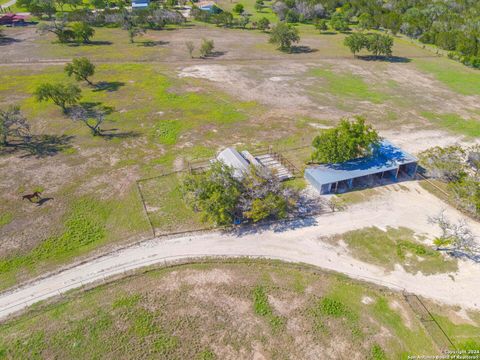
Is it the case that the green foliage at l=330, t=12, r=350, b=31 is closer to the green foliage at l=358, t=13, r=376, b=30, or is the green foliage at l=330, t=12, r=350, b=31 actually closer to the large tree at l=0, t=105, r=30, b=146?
the green foliage at l=358, t=13, r=376, b=30

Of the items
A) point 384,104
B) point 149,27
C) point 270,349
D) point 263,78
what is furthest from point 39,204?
point 149,27

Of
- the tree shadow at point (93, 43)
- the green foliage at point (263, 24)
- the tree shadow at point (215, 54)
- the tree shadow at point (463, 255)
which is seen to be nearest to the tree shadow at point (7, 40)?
the tree shadow at point (93, 43)

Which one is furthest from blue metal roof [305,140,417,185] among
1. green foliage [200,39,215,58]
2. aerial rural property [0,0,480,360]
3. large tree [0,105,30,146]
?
green foliage [200,39,215,58]

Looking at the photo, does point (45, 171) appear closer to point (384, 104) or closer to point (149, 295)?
point (149, 295)

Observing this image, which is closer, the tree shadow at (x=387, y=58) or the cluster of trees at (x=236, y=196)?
the cluster of trees at (x=236, y=196)

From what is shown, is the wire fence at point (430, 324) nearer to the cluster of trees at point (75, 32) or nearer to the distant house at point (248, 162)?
the distant house at point (248, 162)

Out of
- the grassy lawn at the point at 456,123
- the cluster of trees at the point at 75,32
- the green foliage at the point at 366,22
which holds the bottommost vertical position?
the grassy lawn at the point at 456,123
